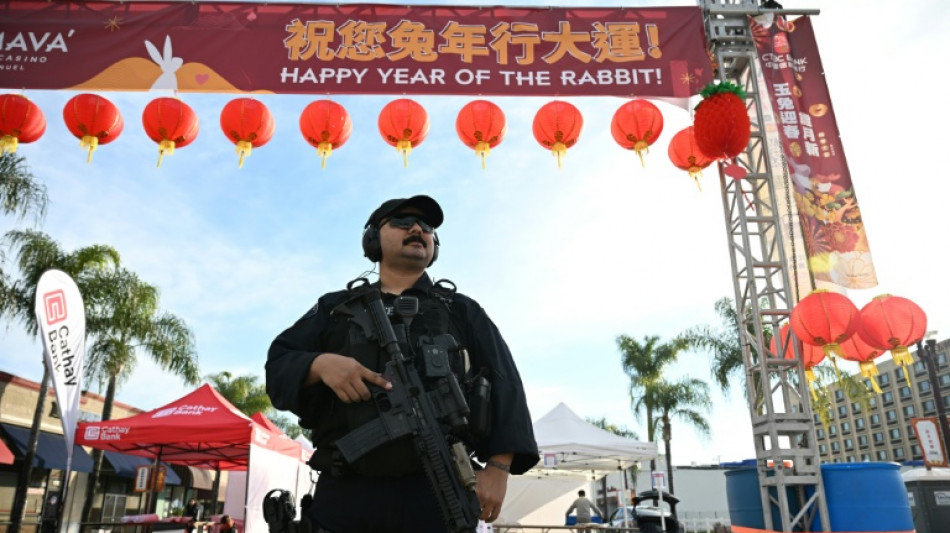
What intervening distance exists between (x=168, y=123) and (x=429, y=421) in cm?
621

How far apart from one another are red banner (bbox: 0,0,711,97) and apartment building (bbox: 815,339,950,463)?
8081cm

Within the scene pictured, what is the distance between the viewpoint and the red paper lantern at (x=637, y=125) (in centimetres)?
712

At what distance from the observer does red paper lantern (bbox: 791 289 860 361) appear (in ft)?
20.9

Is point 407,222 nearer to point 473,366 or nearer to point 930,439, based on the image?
point 473,366

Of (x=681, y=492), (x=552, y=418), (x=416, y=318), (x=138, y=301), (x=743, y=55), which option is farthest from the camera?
(x=681, y=492)

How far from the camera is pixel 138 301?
16844 millimetres

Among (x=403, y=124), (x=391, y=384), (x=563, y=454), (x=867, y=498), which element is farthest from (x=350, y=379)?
(x=563, y=454)

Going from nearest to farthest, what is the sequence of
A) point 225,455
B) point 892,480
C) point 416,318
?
point 416,318, point 892,480, point 225,455

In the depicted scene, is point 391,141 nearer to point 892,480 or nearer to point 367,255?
point 367,255

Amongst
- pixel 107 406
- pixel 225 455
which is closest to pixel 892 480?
pixel 225 455

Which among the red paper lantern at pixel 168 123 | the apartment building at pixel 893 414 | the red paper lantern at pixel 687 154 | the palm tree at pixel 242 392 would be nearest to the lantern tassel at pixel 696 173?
the red paper lantern at pixel 687 154

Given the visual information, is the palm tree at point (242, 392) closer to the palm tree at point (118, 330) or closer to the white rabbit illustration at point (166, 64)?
the palm tree at point (118, 330)

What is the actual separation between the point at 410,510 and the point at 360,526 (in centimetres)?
16

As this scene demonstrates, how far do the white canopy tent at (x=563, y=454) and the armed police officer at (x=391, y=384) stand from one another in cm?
1129
